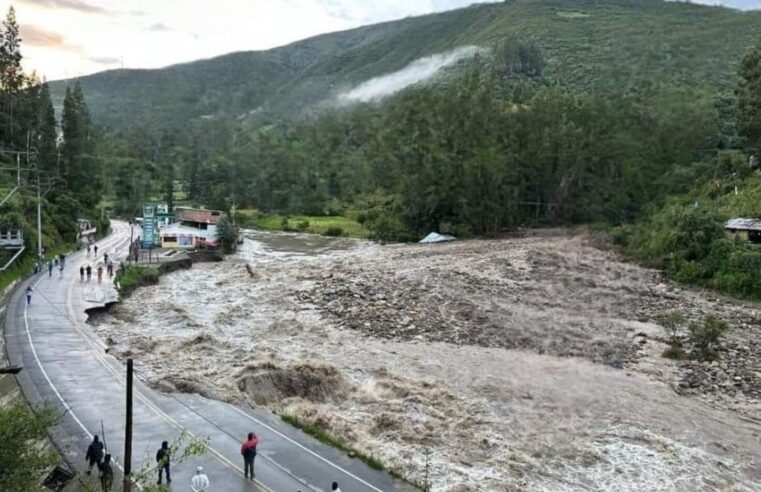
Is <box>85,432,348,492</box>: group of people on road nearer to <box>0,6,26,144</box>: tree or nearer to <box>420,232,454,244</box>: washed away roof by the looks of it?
<box>420,232,454,244</box>: washed away roof

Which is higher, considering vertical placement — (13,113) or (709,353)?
(13,113)

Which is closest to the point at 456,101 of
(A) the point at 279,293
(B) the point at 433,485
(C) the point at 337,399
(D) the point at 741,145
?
(D) the point at 741,145

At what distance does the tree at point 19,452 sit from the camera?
9680 millimetres

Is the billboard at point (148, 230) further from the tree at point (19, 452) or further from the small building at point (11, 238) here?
the tree at point (19, 452)

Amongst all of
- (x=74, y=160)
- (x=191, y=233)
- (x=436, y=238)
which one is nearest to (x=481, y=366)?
(x=191, y=233)

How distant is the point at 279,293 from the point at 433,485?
27.3m

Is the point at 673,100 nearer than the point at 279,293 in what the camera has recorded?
No

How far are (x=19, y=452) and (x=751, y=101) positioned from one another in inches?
2681

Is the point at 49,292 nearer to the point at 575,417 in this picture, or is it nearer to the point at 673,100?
the point at 575,417

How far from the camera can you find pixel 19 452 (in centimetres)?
998

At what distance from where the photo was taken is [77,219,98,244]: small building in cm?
6208

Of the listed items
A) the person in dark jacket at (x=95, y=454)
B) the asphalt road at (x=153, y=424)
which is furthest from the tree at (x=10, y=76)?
the person in dark jacket at (x=95, y=454)

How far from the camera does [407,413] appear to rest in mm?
21500

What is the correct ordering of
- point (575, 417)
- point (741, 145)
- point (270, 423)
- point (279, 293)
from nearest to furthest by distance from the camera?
point (270, 423) < point (575, 417) < point (279, 293) < point (741, 145)
